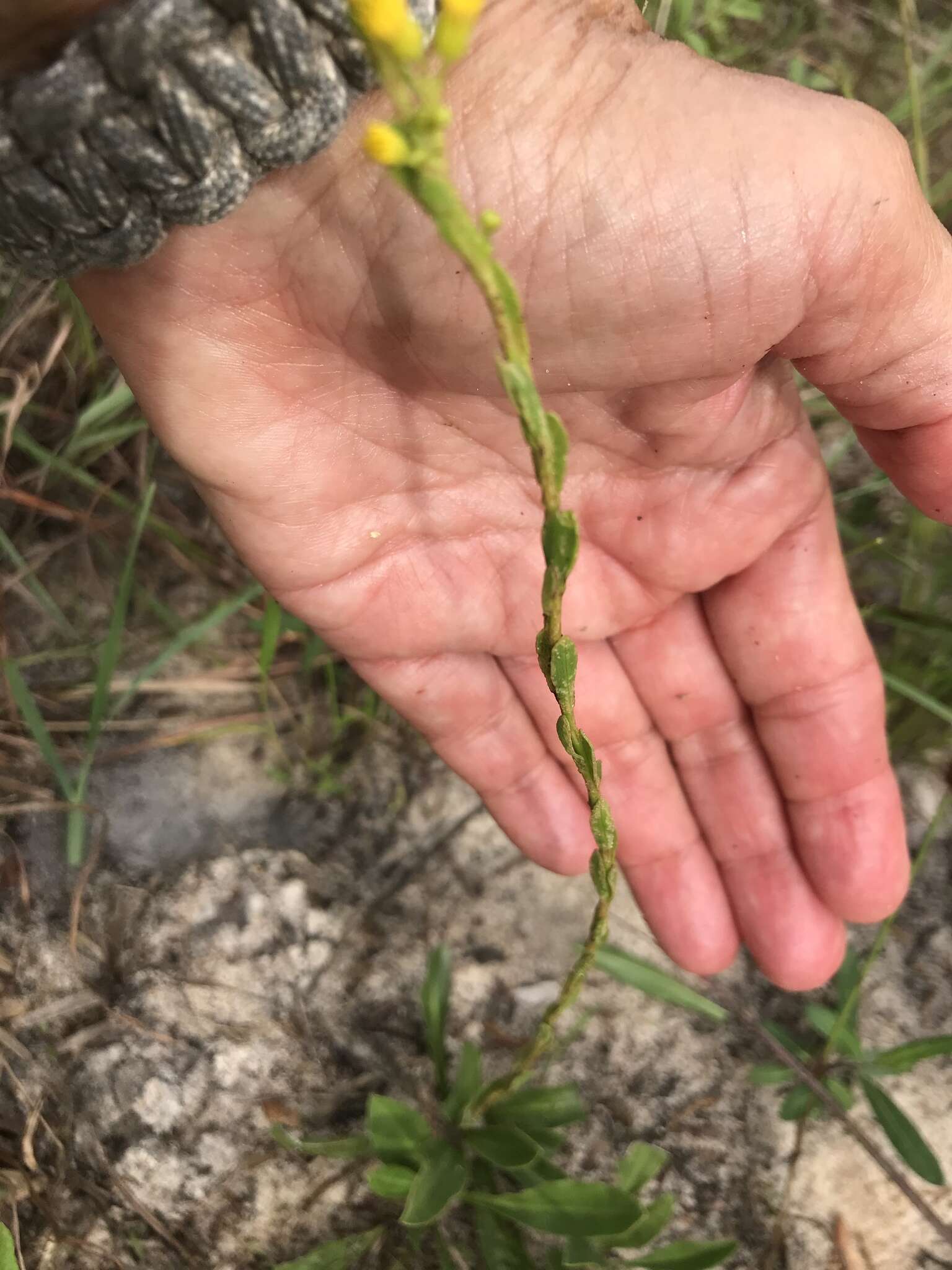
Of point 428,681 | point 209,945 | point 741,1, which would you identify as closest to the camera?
point 428,681

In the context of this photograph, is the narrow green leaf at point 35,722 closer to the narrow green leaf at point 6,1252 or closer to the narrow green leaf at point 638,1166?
the narrow green leaf at point 6,1252

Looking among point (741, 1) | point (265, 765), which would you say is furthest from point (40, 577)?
point (741, 1)

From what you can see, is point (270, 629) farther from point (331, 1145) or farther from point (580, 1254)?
point (580, 1254)

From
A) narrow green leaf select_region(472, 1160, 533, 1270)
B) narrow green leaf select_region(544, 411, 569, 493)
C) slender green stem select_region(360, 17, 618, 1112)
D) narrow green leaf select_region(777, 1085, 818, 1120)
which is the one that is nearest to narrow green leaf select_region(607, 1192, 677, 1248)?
narrow green leaf select_region(472, 1160, 533, 1270)

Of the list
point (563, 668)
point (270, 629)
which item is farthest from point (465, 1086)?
point (563, 668)

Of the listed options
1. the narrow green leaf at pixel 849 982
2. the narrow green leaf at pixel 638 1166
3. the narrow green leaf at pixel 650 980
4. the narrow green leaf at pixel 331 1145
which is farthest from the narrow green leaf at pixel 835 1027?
the narrow green leaf at pixel 331 1145

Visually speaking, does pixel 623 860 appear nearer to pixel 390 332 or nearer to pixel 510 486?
pixel 510 486
